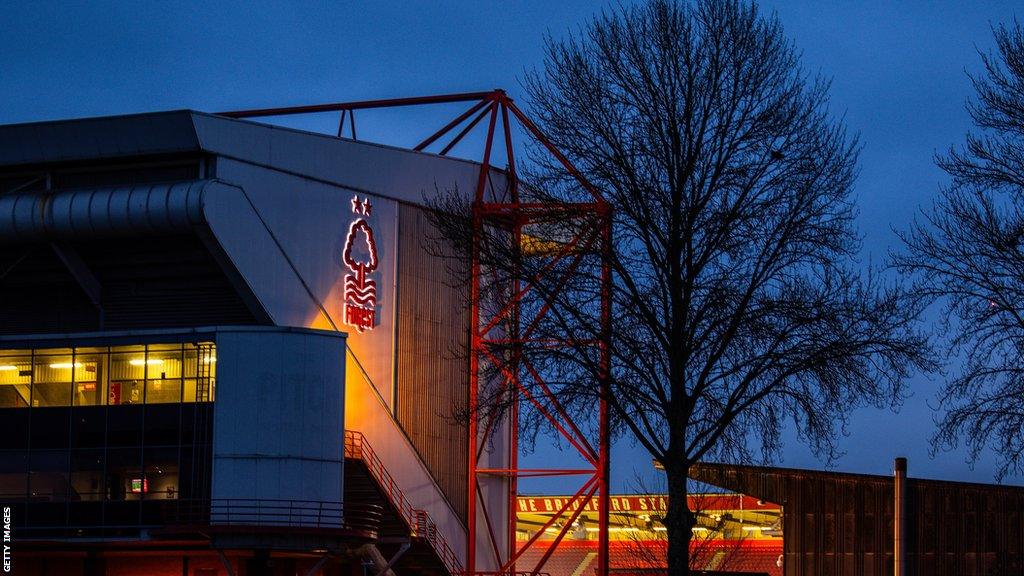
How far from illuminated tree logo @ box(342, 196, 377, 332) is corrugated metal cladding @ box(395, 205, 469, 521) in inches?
65.8

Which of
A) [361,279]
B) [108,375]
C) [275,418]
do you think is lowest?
[275,418]

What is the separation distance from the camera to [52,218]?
57688mm

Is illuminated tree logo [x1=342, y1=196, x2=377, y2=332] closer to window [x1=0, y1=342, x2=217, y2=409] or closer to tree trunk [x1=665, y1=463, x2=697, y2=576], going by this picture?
window [x1=0, y1=342, x2=217, y2=409]

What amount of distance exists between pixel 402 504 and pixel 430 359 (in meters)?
6.71

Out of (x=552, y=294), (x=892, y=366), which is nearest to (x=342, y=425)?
(x=552, y=294)

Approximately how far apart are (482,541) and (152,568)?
14551mm

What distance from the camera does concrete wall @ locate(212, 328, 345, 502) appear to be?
54.5m

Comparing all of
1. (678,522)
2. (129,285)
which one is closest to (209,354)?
(129,285)

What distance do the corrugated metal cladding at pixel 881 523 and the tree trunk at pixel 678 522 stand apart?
21518 mm

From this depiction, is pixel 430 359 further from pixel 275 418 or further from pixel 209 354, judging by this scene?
pixel 209 354

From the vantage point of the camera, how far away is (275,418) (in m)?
54.8

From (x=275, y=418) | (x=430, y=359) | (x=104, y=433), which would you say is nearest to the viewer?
(x=275, y=418)

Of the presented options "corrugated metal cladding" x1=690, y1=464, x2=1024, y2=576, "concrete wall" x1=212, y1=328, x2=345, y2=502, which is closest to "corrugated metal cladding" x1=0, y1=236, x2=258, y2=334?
"concrete wall" x1=212, y1=328, x2=345, y2=502

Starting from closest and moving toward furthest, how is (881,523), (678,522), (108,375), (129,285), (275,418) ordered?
1. (678,522)
2. (275,418)
3. (108,375)
4. (881,523)
5. (129,285)
